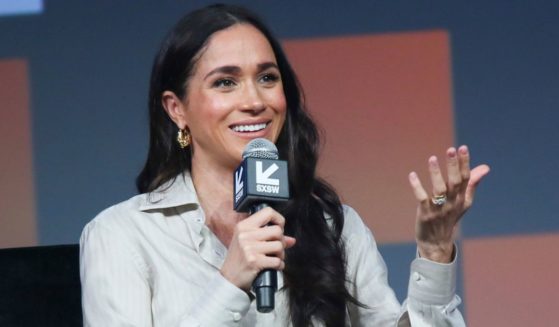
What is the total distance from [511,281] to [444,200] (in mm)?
1332

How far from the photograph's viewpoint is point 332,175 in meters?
3.72

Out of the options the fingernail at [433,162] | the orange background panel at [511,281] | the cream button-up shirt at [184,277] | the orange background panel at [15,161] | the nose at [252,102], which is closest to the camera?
the fingernail at [433,162]

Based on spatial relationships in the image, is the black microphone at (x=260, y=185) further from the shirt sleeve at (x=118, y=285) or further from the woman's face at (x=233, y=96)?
the woman's face at (x=233, y=96)

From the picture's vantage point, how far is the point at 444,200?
7.83 ft

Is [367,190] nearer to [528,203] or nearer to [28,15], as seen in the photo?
[528,203]

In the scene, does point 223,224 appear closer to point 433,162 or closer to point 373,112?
point 433,162

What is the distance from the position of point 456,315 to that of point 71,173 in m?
1.57

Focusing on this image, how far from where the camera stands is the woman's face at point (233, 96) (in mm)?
2680

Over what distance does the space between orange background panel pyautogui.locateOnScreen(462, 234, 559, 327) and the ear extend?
1.14m

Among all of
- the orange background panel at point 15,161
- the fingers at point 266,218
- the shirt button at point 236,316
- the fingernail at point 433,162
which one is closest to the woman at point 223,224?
the shirt button at point 236,316

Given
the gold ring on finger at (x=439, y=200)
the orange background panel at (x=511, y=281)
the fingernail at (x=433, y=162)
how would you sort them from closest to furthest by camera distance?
1. the fingernail at (x=433, y=162)
2. the gold ring on finger at (x=439, y=200)
3. the orange background panel at (x=511, y=281)

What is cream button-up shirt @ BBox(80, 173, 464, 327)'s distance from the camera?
2.51 meters

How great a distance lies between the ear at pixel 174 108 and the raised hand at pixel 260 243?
2.00ft

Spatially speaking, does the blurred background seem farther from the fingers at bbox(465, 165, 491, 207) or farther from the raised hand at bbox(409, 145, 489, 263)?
the fingers at bbox(465, 165, 491, 207)
